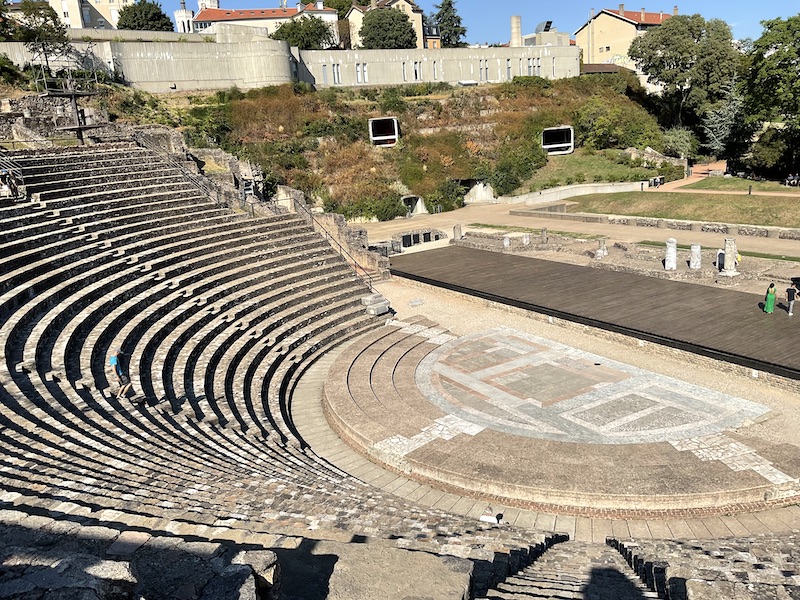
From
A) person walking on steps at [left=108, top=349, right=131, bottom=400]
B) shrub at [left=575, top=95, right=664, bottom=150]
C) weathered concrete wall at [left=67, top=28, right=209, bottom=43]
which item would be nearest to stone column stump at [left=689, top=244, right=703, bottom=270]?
person walking on steps at [left=108, top=349, right=131, bottom=400]

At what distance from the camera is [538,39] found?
7662cm

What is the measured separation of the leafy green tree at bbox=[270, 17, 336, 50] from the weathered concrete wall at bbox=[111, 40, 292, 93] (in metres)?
21.7

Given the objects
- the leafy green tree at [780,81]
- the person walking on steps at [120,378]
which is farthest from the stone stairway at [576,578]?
the leafy green tree at [780,81]

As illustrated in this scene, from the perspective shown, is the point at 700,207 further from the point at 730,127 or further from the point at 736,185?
the point at 730,127

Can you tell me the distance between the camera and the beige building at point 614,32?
8575cm

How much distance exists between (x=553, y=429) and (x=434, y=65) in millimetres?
61215

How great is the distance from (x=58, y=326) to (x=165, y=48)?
158ft

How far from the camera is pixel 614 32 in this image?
88.2m

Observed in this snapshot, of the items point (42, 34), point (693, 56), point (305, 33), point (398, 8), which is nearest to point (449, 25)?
point (398, 8)

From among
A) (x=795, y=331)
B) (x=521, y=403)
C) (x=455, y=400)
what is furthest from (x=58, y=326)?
(x=795, y=331)

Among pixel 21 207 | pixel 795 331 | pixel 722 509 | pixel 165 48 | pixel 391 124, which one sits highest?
pixel 165 48

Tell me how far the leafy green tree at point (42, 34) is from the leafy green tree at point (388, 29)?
44.9 meters

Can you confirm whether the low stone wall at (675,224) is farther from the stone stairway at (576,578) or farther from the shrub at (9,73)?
the shrub at (9,73)

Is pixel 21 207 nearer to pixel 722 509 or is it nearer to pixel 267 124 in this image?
pixel 722 509
